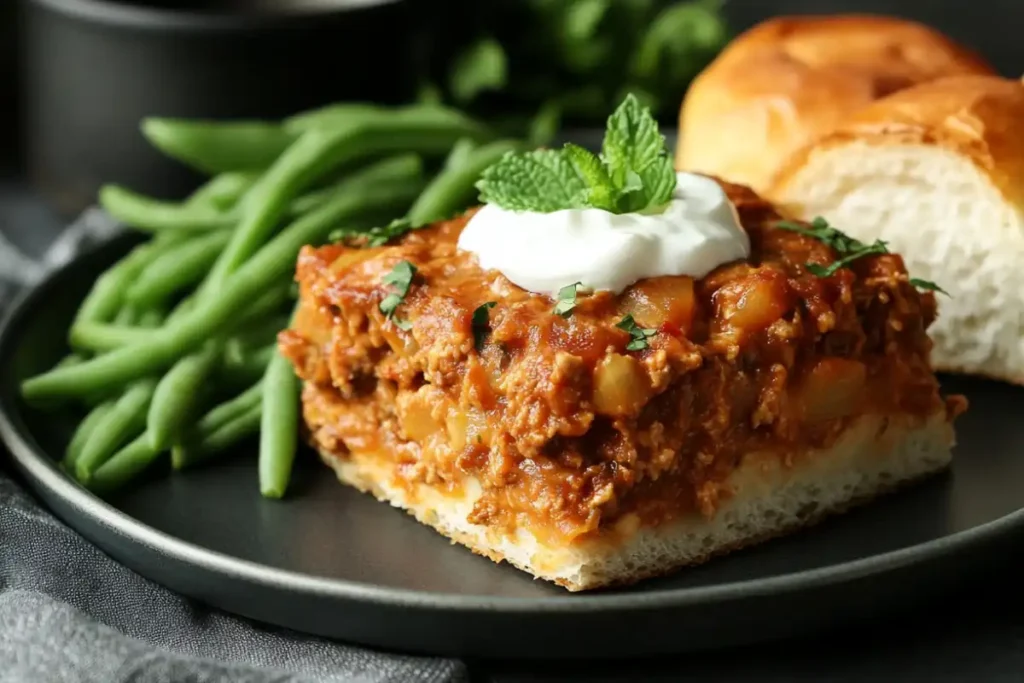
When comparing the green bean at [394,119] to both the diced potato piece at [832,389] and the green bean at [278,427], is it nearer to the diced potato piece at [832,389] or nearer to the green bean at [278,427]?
the green bean at [278,427]

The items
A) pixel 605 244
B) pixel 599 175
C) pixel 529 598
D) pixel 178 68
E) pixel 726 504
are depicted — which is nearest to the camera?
pixel 529 598

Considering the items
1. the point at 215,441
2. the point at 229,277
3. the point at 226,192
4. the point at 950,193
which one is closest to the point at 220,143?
the point at 226,192

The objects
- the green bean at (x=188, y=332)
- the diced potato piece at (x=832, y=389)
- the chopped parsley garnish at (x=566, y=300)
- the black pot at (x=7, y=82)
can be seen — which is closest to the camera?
the chopped parsley garnish at (x=566, y=300)

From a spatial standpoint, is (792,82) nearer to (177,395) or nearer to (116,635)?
(177,395)

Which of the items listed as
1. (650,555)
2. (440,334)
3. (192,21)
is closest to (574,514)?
(650,555)

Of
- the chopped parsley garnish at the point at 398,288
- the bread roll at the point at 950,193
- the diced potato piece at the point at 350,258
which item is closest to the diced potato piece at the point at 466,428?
the chopped parsley garnish at the point at 398,288

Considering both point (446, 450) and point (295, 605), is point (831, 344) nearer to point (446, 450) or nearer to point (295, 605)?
point (446, 450)
